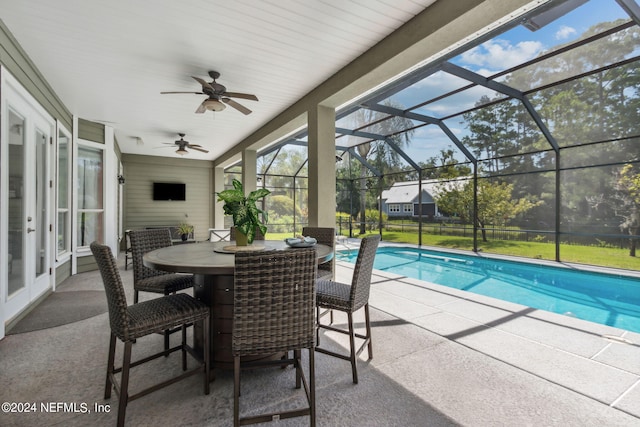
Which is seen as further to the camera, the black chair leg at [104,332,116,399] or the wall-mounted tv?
the wall-mounted tv

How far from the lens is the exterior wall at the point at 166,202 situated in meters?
9.24

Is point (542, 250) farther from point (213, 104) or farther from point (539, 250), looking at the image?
point (213, 104)

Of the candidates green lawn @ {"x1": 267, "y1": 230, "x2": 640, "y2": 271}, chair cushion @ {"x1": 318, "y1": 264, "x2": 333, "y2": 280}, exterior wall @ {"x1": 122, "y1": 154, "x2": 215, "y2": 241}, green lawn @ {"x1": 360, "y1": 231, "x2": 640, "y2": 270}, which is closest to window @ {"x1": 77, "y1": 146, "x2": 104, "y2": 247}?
exterior wall @ {"x1": 122, "y1": 154, "x2": 215, "y2": 241}

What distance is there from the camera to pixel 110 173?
20.2 ft

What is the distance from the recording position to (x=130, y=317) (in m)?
1.71

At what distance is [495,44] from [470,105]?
48.8 inches

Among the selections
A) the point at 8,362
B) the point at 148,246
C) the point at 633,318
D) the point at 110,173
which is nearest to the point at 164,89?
the point at 148,246

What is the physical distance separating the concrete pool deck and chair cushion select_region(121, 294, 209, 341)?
138cm

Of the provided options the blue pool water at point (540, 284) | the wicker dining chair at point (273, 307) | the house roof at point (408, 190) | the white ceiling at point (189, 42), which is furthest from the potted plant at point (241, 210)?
the house roof at point (408, 190)

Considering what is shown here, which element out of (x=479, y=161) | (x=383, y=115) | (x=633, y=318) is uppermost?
(x=383, y=115)

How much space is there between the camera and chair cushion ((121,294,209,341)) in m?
1.64

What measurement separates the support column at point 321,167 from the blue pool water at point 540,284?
288 centimetres

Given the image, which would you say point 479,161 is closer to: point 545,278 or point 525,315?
point 545,278

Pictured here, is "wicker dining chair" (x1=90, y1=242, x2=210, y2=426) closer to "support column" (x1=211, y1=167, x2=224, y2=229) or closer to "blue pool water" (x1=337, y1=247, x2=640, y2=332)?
"blue pool water" (x1=337, y1=247, x2=640, y2=332)
